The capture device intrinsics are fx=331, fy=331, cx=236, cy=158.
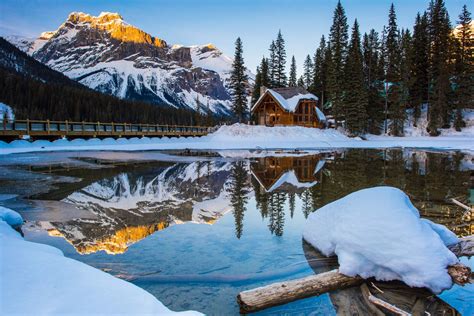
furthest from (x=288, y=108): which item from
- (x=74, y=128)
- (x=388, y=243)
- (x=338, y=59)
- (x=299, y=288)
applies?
(x=299, y=288)

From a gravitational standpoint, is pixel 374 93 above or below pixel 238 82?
below

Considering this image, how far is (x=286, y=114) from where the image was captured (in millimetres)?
51250

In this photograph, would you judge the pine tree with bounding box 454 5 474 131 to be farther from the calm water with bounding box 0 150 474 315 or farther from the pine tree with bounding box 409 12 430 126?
the calm water with bounding box 0 150 474 315

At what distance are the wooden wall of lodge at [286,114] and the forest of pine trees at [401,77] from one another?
4.07m

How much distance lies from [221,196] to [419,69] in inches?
2213

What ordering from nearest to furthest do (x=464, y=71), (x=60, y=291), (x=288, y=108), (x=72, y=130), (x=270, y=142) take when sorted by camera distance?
1. (x=60, y=291)
2. (x=72, y=130)
3. (x=270, y=142)
4. (x=464, y=71)
5. (x=288, y=108)

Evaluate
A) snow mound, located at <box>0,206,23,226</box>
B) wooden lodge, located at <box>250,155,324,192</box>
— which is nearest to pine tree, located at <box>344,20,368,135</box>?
wooden lodge, located at <box>250,155,324,192</box>

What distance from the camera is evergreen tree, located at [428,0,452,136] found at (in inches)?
1839

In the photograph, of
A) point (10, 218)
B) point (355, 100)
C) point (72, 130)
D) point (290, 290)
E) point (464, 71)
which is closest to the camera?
point (290, 290)

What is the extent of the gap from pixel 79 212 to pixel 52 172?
29.9ft

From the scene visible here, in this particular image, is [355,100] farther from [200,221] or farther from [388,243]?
[388,243]

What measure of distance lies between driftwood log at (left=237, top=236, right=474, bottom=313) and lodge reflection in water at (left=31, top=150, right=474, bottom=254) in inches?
102

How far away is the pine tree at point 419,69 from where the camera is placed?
52.7 m

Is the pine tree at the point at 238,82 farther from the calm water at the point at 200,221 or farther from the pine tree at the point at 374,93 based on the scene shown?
the calm water at the point at 200,221
